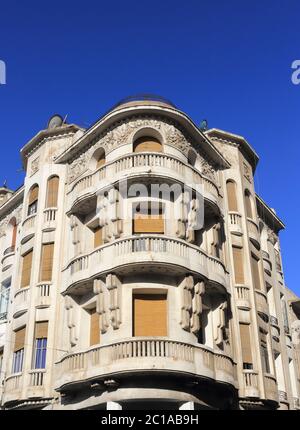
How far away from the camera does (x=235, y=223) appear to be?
24422mm

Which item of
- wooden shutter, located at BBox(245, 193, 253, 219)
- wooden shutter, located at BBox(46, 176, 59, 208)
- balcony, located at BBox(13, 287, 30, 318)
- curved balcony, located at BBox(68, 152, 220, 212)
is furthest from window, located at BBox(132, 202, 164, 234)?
wooden shutter, located at BBox(245, 193, 253, 219)

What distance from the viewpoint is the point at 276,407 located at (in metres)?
22.1

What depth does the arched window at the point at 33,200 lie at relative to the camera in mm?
24859

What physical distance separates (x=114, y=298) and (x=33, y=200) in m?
8.43

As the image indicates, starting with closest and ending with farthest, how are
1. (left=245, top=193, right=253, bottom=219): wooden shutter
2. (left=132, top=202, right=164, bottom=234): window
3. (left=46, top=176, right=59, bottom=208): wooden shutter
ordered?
1. (left=132, top=202, right=164, bottom=234): window
2. (left=46, top=176, right=59, bottom=208): wooden shutter
3. (left=245, top=193, right=253, bottom=219): wooden shutter

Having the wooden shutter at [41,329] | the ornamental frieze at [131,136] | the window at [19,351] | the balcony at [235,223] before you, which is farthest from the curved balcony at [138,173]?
the window at [19,351]

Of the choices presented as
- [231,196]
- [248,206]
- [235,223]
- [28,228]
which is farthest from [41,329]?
[248,206]

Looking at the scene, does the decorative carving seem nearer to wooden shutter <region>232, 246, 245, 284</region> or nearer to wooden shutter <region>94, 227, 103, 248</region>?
wooden shutter <region>94, 227, 103, 248</region>

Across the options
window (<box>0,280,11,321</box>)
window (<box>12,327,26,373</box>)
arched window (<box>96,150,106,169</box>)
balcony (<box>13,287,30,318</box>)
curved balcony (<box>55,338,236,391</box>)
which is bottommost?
curved balcony (<box>55,338,236,391</box>)

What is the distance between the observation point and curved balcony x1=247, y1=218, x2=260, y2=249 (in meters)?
24.9

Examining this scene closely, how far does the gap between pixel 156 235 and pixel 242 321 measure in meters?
5.98

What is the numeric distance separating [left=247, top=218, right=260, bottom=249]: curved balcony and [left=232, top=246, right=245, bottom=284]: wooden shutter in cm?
116

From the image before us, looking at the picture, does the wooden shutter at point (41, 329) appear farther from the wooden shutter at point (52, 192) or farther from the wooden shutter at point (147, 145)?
the wooden shutter at point (147, 145)

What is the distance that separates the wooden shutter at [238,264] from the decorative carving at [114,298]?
6.47 meters
